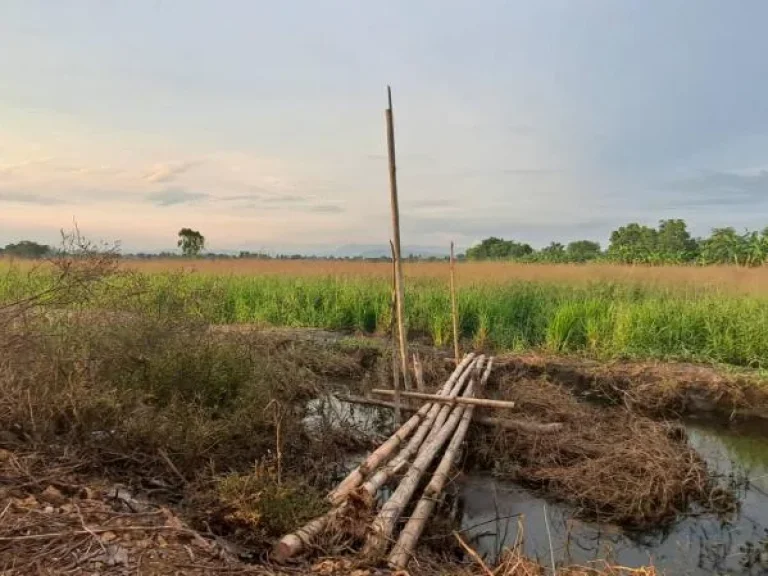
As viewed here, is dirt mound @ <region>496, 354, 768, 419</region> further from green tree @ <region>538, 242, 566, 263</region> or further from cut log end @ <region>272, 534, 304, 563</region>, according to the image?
green tree @ <region>538, 242, 566, 263</region>

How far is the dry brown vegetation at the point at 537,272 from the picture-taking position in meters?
9.66

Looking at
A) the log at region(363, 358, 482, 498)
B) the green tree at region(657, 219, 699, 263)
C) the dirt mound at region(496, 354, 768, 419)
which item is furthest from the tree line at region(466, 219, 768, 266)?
the log at region(363, 358, 482, 498)

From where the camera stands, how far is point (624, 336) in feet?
25.9

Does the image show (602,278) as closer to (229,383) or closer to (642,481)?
(642,481)

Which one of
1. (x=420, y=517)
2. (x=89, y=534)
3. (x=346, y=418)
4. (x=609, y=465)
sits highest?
(x=89, y=534)

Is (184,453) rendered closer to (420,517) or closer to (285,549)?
(285,549)

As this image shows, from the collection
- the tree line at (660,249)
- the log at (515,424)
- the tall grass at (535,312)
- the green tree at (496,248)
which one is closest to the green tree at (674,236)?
the tree line at (660,249)

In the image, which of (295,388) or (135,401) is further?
(295,388)

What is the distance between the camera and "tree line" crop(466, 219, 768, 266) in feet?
48.7

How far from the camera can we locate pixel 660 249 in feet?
61.7

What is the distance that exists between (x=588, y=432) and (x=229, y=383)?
3074 mm

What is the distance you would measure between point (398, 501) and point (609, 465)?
2.03 metres

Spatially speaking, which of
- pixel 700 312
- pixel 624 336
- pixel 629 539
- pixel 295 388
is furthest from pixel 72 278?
pixel 700 312

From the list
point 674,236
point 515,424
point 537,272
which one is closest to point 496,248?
point 674,236
